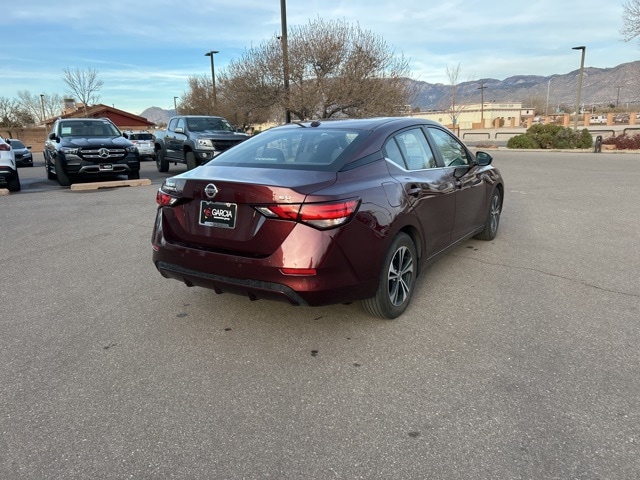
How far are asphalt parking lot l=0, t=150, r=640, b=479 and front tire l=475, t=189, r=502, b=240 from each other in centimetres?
79

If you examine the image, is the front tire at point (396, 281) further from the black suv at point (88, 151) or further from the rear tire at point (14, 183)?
the rear tire at point (14, 183)

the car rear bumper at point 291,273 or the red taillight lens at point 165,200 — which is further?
the red taillight lens at point 165,200

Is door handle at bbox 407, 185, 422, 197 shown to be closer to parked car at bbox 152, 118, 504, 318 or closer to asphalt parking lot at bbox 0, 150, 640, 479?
parked car at bbox 152, 118, 504, 318

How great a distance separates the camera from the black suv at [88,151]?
12062 millimetres

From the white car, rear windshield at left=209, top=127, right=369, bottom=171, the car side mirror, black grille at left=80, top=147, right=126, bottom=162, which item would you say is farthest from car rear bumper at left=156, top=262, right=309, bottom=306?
the white car

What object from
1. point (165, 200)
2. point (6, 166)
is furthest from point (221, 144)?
point (165, 200)

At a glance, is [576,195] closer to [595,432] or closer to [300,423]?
[595,432]

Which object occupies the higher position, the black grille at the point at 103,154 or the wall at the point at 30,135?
the wall at the point at 30,135

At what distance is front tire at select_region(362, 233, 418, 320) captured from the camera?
11.8 ft

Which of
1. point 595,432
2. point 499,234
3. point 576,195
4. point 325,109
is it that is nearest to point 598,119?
point 325,109

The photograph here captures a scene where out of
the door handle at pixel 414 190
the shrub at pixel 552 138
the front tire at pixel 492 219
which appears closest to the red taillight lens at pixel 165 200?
the door handle at pixel 414 190

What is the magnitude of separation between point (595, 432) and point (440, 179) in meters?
2.52

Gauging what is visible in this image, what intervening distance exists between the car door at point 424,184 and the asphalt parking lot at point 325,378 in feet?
1.96

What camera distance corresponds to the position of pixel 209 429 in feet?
8.34
